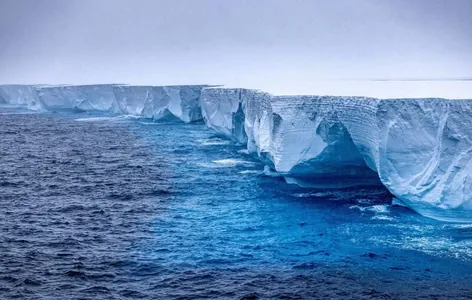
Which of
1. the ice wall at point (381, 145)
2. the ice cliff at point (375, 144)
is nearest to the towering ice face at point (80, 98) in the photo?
the ice cliff at point (375, 144)

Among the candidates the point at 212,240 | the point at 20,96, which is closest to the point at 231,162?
the point at 212,240

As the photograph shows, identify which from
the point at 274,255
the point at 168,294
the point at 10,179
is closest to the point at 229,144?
the point at 10,179

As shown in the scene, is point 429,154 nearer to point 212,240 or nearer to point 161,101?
A: point 212,240

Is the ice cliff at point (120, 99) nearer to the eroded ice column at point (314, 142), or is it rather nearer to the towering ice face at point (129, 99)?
the towering ice face at point (129, 99)

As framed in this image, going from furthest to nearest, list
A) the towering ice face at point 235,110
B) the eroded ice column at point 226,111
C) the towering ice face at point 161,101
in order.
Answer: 1. the towering ice face at point 161,101
2. the eroded ice column at point 226,111
3. the towering ice face at point 235,110

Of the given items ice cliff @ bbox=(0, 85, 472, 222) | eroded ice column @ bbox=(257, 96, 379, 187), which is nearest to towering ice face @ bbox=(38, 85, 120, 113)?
ice cliff @ bbox=(0, 85, 472, 222)

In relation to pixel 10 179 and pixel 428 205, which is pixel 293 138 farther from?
pixel 10 179
